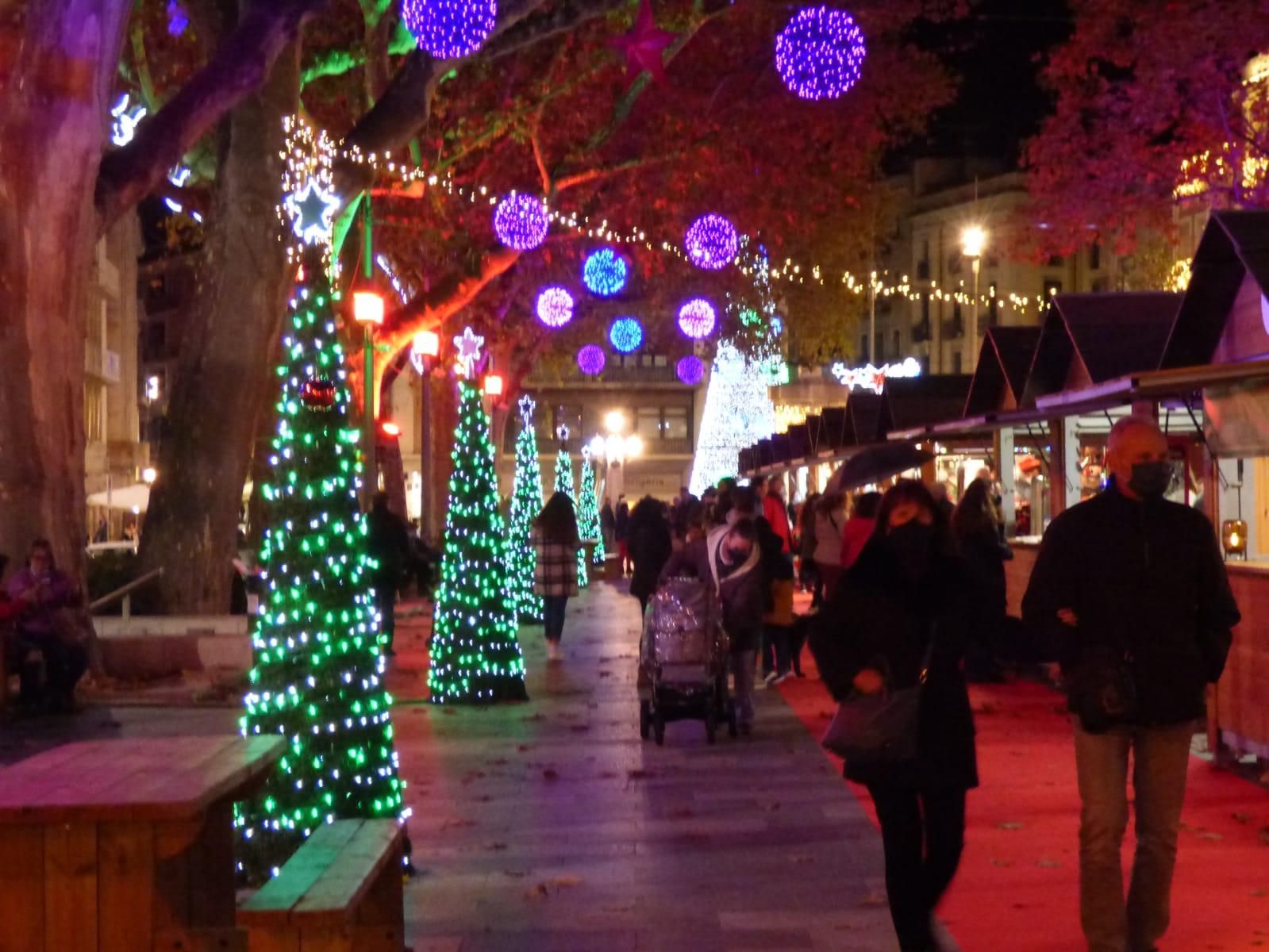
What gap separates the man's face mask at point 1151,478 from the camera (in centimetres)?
560

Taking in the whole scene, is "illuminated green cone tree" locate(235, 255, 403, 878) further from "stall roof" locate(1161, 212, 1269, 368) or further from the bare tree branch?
the bare tree branch

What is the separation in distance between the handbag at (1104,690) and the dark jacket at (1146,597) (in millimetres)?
27

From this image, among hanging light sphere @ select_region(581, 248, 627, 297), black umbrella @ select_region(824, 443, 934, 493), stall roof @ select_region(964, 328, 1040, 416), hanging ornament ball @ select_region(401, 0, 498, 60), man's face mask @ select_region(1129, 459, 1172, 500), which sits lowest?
man's face mask @ select_region(1129, 459, 1172, 500)

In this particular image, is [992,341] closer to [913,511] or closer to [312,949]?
[913,511]

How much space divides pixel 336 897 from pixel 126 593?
1289 centimetres

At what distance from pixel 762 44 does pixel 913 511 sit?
2249 cm

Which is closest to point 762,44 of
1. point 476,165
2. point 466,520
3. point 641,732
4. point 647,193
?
point 647,193

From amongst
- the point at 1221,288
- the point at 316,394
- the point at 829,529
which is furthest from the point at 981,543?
the point at 316,394

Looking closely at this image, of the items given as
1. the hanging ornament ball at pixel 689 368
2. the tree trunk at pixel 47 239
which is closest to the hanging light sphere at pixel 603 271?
the tree trunk at pixel 47 239

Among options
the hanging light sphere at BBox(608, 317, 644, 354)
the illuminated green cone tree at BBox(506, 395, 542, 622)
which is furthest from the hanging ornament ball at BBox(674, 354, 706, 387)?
the illuminated green cone tree at BBox(506, 395, 542, 622)

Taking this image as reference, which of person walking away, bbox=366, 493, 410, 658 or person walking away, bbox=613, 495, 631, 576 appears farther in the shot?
person walking away, bbox=613, 495, 631, 576

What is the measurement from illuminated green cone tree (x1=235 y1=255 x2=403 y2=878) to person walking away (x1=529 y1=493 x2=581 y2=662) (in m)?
10.1

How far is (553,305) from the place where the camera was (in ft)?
90.6

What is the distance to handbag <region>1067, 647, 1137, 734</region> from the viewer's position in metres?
5.54
